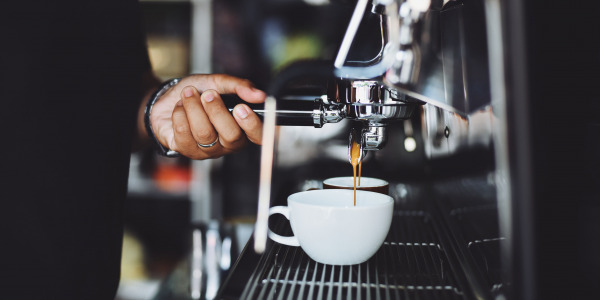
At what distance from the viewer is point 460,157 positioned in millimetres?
623

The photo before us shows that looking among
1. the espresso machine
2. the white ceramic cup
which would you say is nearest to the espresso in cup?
the espresso machine

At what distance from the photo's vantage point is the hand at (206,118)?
73 centimetres

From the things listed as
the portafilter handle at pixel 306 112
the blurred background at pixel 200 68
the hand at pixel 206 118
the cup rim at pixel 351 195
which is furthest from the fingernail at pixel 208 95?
the blurred background at pixel 200 68

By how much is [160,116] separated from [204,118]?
9.5 inches

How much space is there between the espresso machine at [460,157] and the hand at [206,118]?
35 mm

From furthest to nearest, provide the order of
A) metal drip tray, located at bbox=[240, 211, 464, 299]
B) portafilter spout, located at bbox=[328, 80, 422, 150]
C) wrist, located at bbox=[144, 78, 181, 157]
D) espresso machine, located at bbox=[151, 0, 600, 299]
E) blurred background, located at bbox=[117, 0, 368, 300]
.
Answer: blurred background, located at bbox=[117, 0, 368, 300] → wrist, located at bbox=[144, 78, 181, 157] → portafilter spout, located at bbox=[328, 80, 422, 150] → metal drip tray, located at bbox=[240, 211, 464, 299] → espresso machine, located at bbox=[151, 0, 600, 299]

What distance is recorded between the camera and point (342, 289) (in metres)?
0.47

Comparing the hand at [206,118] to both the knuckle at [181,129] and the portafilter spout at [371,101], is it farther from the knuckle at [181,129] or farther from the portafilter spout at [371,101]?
the portafilter spout at [371,101]

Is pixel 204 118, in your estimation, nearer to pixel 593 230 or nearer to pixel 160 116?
pixel 160 116

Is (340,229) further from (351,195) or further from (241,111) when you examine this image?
(241,111)

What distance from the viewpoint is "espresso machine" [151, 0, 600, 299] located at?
332 millimetres

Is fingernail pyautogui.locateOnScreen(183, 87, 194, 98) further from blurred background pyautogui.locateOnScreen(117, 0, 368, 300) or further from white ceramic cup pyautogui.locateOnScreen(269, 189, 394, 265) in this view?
blurred background pyautogui.locateOnScreen(117, 0, 368, 300)

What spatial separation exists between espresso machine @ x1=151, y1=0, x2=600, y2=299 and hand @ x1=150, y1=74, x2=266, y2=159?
0.12ft

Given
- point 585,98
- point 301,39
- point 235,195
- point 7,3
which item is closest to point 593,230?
point 585,98
